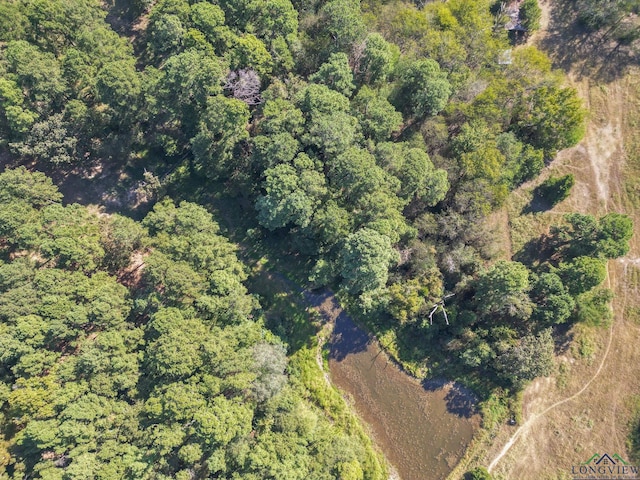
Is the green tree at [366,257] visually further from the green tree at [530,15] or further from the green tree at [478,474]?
the green tree at [530,15]

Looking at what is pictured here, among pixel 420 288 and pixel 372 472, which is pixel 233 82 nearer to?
pixel 420 288

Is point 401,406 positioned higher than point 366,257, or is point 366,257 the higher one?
point 366,257

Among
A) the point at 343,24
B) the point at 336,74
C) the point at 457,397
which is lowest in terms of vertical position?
the point at 457,397

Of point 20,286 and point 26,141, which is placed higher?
point 26,141

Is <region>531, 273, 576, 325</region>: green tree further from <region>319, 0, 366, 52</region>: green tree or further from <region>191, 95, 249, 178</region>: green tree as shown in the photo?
<region>191, 95, 249, 178</region>: green tree

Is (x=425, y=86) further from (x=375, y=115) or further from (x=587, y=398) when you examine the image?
(x=587, y=398)

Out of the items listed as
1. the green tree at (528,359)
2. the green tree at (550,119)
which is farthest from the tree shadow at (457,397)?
the green tree at (550,119)

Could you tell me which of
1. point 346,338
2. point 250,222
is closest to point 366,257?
point 346,338

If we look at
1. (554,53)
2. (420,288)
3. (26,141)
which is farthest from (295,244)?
(554,53)
